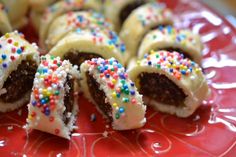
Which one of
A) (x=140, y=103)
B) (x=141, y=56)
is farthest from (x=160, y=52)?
(x=140, y=103)

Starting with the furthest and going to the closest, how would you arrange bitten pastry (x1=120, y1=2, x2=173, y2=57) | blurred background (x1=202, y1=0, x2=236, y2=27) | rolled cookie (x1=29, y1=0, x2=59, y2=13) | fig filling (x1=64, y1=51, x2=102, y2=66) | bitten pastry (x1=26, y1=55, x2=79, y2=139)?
blurred background (x1=202, y1=0, x2=236, y2=27) → rolled cookie (x1=29, y1=0, x2=59, y2=13) → bitten pastry (x1=120, y1=2, x2=173, y2=57) → fig filling (x1=64, y1=51, x2=102, y2=66) → bitten pastry (x1=26, y1=55, x2=79, y2=139)

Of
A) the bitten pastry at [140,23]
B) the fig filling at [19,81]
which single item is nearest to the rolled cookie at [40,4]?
the bitten pastry at [140,23]

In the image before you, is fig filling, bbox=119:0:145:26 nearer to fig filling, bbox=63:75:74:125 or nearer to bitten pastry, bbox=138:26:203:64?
bitten pastry, bbox=138:26:203:64

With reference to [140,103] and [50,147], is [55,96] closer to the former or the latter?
[50,147]

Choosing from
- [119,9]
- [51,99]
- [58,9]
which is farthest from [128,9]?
[51,99]

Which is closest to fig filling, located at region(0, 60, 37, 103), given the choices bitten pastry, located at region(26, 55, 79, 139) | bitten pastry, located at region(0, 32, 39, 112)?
bitten pastry, located at region(0, 32, 39, 112)

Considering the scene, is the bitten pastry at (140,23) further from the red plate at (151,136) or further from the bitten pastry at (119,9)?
the red plate at (151,136)
